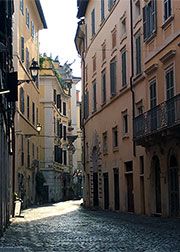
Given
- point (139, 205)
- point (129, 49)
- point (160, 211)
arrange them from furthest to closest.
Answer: point (129, 49)
point (139, 205)
point (160, 211)

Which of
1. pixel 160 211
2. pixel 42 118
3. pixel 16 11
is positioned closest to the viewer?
pixel 160 211

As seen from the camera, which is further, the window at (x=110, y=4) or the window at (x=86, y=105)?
the window at (x=86, y=105)

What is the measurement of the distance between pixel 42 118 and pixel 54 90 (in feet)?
10.4

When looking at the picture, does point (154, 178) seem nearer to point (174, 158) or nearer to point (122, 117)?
point (174, 158)

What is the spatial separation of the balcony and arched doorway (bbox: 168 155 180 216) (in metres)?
1.21

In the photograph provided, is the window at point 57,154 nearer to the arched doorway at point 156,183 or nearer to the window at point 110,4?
the window at point 110,4

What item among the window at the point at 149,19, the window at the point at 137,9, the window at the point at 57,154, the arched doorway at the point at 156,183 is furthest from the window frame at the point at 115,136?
the window at the point at 57,154

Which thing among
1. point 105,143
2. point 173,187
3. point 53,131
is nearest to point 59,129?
point 53,131

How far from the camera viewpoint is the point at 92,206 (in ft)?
138

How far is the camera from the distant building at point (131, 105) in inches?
936

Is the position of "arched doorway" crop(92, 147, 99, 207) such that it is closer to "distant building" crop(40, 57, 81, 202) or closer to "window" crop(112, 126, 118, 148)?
"window" crop(112, 126, 118, 148)

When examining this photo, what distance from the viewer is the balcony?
2153 cm

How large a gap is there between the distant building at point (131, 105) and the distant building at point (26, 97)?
4115 mm

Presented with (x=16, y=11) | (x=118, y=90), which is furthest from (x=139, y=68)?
(x=16, y=11)
